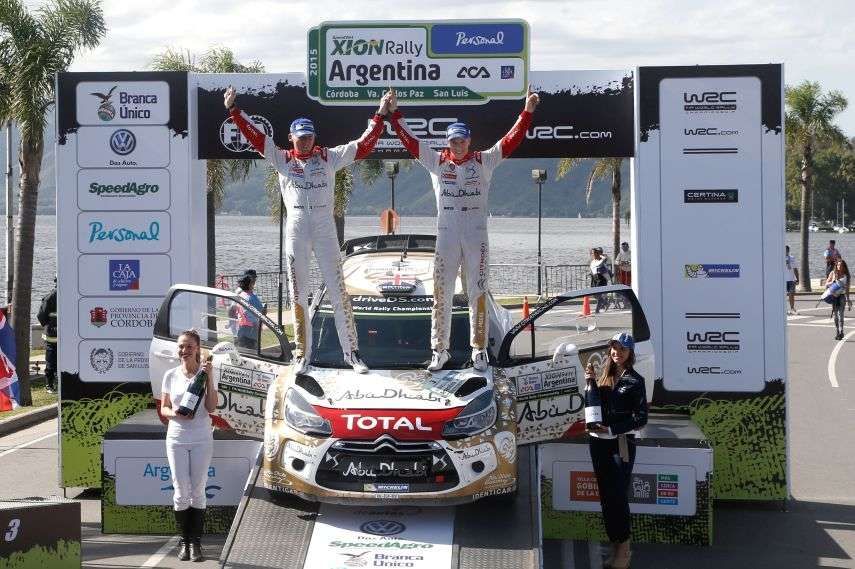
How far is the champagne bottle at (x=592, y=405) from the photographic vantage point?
31.7ft

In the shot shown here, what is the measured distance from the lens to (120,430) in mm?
11227

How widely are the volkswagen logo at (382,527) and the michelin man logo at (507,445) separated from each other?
926mm

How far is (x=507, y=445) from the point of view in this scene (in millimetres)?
9391

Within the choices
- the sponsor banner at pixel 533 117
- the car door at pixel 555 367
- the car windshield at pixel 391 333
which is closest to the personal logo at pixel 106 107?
the sponsor banner at pixel 533 117

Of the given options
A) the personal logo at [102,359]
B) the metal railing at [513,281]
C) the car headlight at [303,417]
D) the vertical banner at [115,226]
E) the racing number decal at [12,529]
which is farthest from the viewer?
the metal railing at [513,281]

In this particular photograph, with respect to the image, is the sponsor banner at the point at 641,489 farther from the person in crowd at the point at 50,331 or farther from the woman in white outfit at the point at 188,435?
the person in crowd at the point at 50,331

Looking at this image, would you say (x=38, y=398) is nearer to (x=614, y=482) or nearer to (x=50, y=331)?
(x=50, y=331)

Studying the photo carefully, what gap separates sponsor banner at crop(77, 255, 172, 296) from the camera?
12.4m

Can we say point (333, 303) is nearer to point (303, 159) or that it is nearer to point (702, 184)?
point (303, 159)

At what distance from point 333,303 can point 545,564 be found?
2.76m

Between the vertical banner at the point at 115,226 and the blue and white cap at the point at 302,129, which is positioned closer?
the blue and white cap at the point at 302,129

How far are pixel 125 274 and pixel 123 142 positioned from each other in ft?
4.35

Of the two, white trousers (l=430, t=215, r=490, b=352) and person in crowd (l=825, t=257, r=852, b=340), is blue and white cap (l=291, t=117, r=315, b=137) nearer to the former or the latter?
white trousers (l=430, t=215, r=490, b=352)

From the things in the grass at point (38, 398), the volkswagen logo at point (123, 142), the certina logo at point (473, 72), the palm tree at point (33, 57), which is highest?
the palm tree at point (33, 57)
